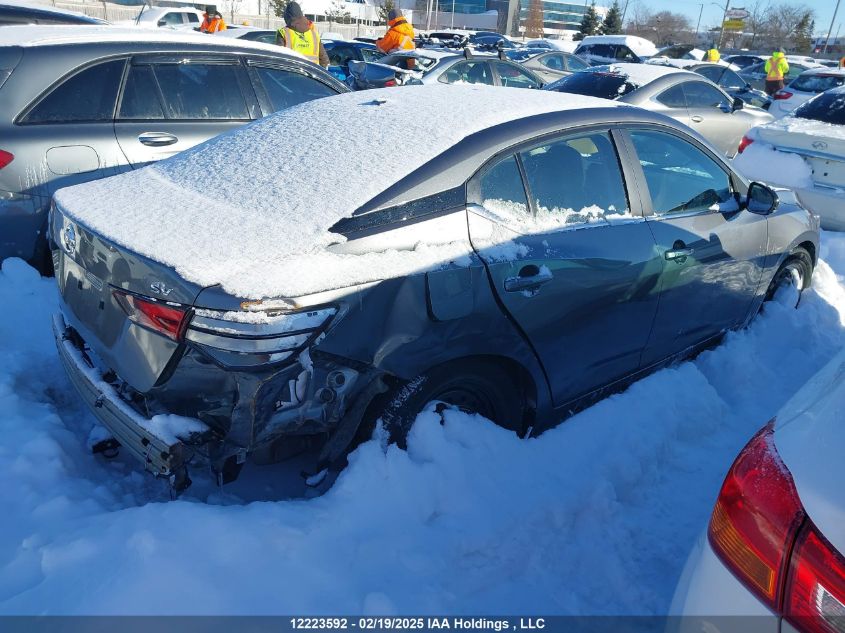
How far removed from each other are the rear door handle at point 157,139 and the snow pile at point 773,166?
499 centimetres

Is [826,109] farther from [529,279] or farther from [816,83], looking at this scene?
[816,83]

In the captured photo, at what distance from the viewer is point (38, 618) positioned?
1.87 metres

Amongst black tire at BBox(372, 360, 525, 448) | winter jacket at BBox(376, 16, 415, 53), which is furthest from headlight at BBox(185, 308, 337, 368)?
winter jacket at BBox(376, 16, 415, 53)

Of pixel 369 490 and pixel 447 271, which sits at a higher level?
pixel 447 271

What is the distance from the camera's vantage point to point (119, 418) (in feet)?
7.78

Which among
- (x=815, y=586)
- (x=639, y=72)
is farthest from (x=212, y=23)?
(x=815, y=586)

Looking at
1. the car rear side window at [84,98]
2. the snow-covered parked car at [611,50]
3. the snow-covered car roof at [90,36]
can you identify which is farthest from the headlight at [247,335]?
the snow-covered parked car at [611,50]

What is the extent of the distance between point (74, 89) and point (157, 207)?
7.60ft

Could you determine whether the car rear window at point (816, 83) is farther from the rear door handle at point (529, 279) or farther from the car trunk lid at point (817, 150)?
the rear door handle at point (529, 279)

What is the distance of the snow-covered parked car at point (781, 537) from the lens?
1.30 metres

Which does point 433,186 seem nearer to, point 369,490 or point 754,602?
point 369,490

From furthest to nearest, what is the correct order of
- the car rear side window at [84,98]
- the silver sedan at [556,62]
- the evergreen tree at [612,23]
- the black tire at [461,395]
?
the evergreen tree at [612,23], the silver sedan at [556,62], the car rear side window at [84,98], the black tire at [461,395]

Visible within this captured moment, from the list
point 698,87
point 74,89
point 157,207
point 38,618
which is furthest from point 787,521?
point 698,87

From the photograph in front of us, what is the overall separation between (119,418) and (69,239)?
2.54 feet
